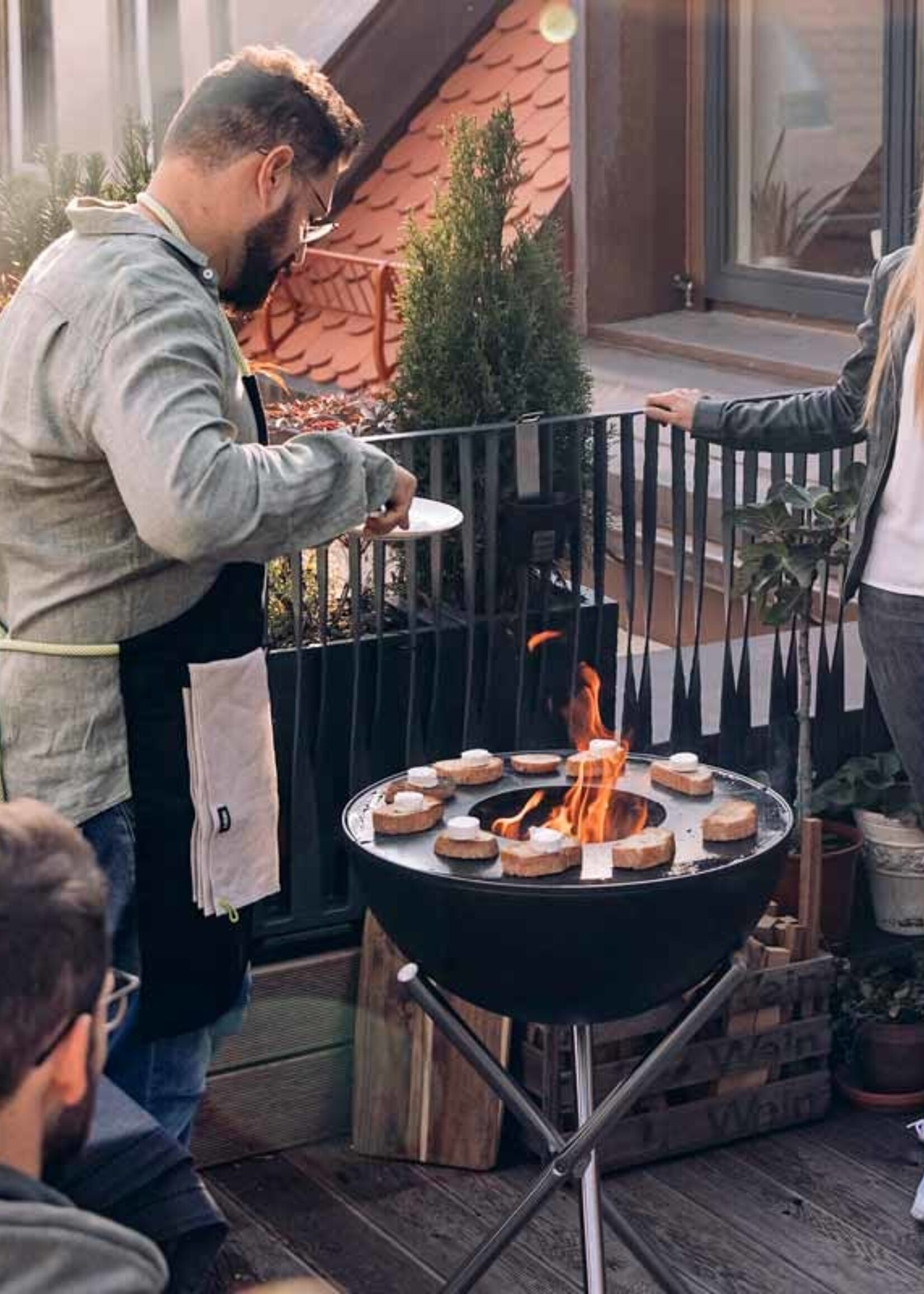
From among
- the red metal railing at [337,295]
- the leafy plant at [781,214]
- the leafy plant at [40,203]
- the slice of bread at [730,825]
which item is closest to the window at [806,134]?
the leafy plant at [781,214]

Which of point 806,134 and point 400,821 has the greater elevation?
point 806,134

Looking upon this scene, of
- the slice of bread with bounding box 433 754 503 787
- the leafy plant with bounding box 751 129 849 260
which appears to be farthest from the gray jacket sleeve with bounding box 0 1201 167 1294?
the leafy plant with bounding box 751 129 849 260

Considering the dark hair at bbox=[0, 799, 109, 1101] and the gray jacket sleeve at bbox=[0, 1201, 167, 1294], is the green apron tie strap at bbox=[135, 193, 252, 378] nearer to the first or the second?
the dark hair at bbox=[0, 799, 109, 1101]

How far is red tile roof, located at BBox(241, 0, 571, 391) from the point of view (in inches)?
375

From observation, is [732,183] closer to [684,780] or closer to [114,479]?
[684,780]

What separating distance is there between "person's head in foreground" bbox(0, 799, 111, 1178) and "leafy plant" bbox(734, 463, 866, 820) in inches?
119

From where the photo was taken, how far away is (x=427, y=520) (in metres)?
3.97

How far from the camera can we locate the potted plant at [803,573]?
16.1 ft

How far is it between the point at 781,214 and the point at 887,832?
4640 mm

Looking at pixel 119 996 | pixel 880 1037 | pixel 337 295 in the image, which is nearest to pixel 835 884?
pixel 880 1037

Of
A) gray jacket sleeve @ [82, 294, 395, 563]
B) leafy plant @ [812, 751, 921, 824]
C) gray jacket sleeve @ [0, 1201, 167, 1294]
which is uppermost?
gray jacket sleeve @ [82, 294, 395, 563]

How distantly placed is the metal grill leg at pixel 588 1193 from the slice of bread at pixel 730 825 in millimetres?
392

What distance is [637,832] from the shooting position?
12.7 ft

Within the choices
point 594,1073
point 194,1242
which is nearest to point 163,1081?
point 194,1242
